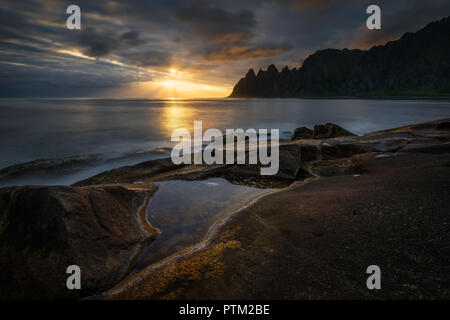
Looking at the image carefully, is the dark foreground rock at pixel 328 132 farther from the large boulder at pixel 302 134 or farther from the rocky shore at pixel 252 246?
the rocky shore at pixel 252 246

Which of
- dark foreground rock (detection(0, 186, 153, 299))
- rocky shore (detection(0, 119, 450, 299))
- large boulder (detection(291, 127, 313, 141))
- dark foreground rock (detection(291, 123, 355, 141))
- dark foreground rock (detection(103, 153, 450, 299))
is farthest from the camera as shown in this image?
large boulder (detection(291, 127, 313, 141))

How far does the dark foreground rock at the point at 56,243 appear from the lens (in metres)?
3.60

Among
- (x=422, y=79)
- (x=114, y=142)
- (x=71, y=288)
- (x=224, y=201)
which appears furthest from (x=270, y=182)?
(x=422, y=79)

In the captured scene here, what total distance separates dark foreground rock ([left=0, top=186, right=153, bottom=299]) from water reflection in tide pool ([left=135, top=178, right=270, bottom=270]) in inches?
18.5

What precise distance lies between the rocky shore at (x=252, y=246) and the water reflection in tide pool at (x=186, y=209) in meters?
0.32

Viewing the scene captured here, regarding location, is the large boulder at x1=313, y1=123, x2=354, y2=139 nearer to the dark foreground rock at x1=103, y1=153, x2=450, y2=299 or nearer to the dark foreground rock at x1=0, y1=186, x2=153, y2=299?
the dark foreground rock at x1=103, y1=153, x2=450, y2=299

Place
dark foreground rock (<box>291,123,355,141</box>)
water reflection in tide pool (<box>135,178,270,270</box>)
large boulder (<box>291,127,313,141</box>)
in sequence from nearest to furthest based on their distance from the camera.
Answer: water reflection in tide pool (<box>135,178,270,270</box>) → dark foreground rock (<box>291,123,355,141</box>) → large boulder (<box>291,127,313,141</box>)

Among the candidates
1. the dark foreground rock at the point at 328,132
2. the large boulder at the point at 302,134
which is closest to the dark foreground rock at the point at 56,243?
the dark foreground rock at the point at 328,132

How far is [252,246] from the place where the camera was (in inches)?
169

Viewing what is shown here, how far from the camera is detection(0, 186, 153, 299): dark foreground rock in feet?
11.8

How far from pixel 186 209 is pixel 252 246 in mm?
2787

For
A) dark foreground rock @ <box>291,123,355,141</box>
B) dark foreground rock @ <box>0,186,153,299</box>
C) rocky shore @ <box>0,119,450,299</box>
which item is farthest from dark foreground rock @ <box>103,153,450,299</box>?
dark foreground rock @ <box>291,123,355,141</box>

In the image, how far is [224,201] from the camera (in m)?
7.08
